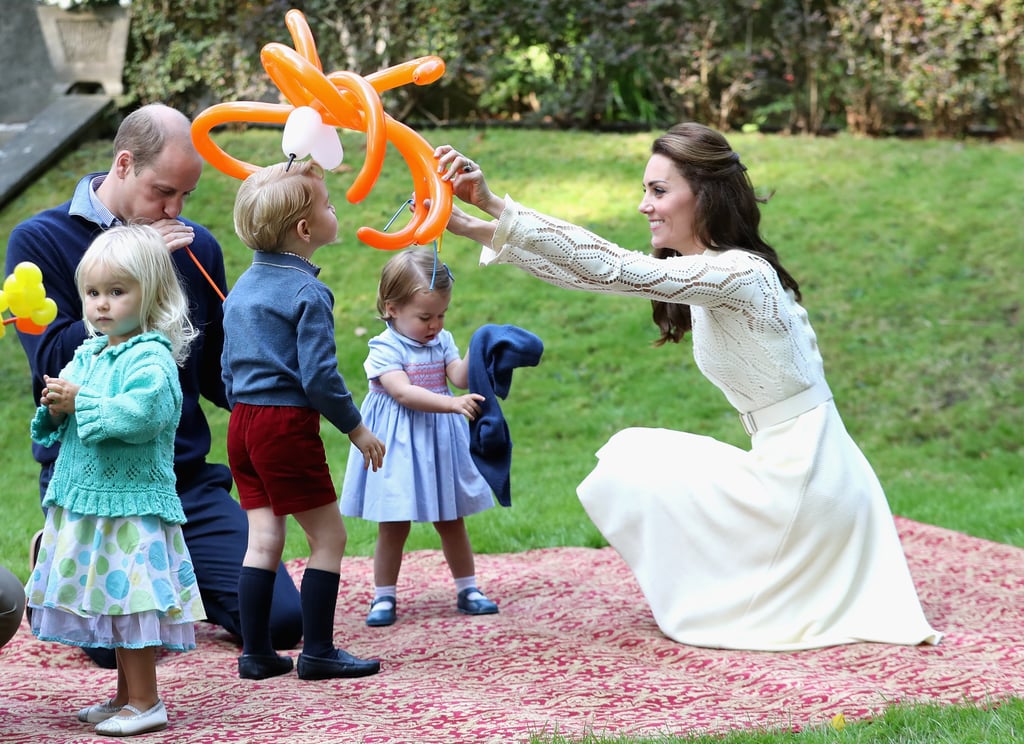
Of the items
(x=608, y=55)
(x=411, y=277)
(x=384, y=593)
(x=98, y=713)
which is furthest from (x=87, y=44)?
(x=98, y=713)

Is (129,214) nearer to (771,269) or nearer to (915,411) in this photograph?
(771,269)

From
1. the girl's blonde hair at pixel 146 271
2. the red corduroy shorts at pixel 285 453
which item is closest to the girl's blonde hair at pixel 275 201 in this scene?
the girl's blonde hair at pixel 146 271

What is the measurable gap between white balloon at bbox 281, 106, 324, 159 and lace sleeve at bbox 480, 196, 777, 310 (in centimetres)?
59

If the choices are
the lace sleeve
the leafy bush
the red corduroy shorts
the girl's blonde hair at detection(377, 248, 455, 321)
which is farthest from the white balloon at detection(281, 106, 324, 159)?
the leafy bush

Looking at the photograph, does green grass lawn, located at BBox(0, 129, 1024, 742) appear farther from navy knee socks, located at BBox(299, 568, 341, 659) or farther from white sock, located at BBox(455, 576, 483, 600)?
navy knee socks, located at BBox(299, 568, 341, 659)

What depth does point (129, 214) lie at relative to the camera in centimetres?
405

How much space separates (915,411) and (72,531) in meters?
5.87

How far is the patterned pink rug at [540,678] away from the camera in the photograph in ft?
10.1

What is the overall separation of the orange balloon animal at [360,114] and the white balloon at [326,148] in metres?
0.03

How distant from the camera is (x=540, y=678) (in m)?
3.58

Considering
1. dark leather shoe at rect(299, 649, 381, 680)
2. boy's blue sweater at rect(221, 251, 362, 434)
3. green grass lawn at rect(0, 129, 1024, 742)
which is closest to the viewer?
boy's blue sweater at rect(221, 251, 362, 434)

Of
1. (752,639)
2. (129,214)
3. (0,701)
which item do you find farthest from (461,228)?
(0,701)

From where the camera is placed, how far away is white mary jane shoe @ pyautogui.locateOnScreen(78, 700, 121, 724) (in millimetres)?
3213

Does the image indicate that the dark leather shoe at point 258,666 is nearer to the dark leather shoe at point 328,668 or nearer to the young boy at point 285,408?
the young boy at point 285,408
